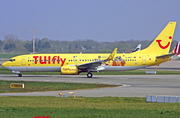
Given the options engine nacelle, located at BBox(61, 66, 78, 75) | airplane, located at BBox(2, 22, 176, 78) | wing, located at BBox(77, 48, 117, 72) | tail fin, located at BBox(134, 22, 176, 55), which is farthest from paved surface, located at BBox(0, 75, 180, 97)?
tail fin, located at BBox(134, 22, 176, 55)

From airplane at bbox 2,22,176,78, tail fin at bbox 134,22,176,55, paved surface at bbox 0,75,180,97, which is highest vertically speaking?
tail fin at bbox 134,22,176,55

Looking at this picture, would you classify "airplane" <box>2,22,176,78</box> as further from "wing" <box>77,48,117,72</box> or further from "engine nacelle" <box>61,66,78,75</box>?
"engine nacelle" <box>61,66,78,75</box>

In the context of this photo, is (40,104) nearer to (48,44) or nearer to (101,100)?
(101,100)

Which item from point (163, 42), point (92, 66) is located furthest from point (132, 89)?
point (163, 42)

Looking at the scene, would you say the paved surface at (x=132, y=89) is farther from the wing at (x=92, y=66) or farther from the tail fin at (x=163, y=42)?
the tail fin at (x=163, y=42)

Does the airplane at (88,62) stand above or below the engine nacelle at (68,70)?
above

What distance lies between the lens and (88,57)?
4878 centimetres

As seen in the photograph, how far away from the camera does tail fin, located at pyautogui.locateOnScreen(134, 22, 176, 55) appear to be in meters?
49.4

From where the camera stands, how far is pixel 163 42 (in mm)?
49625

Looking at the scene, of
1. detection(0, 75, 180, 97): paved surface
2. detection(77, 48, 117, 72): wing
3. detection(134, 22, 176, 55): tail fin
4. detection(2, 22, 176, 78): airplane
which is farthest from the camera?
detection(134, 22, 176, 55): tail fin

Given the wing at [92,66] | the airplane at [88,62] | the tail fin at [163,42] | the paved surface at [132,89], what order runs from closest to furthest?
the paved surface at [132,89] < the wing at [92,66] < the airplane at [88,62] < the tail fin at [163,42]

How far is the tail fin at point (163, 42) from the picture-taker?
49.4 m

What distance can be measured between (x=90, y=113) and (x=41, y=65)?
32.4m

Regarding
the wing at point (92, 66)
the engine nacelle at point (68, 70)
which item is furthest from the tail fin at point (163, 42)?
the engine nacelle at point (68, 70)
